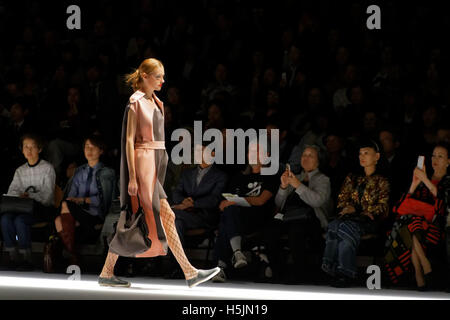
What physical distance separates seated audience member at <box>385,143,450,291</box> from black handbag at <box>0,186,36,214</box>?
2.92m

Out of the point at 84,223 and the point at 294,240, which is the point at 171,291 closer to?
the point at 294,240

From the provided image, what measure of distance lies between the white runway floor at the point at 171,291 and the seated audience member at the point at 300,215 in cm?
26

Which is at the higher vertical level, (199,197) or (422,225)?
(199,197)

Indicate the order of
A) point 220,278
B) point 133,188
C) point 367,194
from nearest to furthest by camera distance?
1. point 133,188
2. point 220,278
3. point 367,194

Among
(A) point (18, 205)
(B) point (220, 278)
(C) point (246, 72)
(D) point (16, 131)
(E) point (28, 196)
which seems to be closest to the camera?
(B) point (220, 278)

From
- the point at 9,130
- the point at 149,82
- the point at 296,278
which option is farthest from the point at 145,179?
the point at 9,130

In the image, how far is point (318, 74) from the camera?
883 cm

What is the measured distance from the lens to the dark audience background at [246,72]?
318 inches

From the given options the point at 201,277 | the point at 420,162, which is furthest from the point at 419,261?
the point at 201,277

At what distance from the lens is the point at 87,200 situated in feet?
25.5

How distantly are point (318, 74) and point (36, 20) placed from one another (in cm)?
350

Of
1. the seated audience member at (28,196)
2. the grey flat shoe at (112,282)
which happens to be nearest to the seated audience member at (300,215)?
the grey flat shoe at (112,282)

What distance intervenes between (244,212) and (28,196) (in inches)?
74.1

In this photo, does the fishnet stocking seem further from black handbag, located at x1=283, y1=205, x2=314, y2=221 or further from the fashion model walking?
black handbag, located at x1=283, y1=205, x2=314, y2=221
